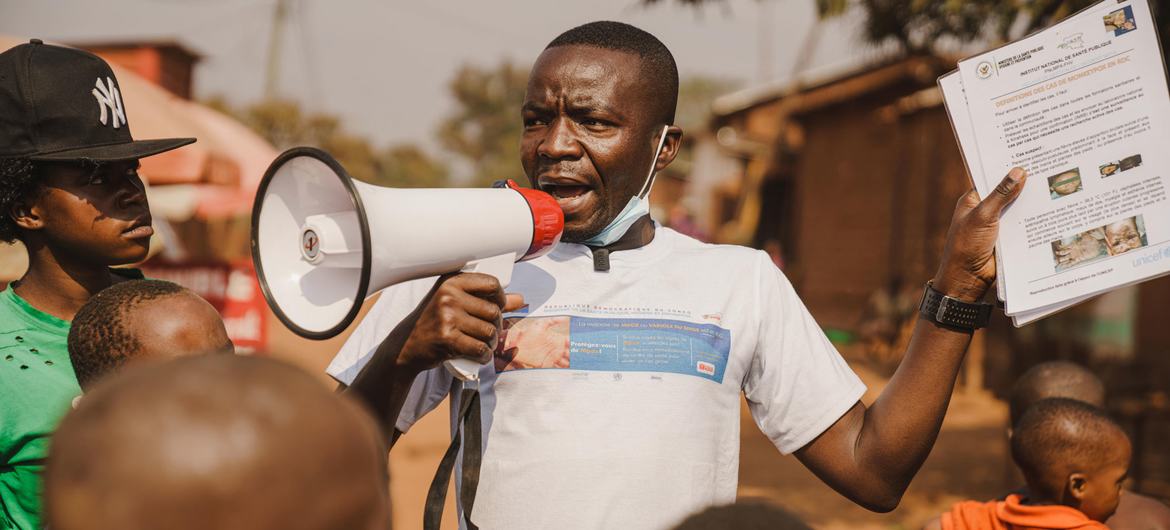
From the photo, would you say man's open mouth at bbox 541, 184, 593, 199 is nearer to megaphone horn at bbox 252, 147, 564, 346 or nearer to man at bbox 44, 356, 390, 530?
megaphone horn at bbox 252, 147, 564, 346

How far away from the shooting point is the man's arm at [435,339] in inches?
61.7

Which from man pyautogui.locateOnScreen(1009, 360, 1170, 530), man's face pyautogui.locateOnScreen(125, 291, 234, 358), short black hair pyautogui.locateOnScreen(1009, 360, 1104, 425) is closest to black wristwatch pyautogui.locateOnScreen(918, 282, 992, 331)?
man's face pyautogui.locateOnScreen(125, 291, 234, 358)


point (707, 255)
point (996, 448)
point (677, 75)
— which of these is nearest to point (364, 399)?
point (707, 255)

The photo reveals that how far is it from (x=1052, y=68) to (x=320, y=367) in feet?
22.7

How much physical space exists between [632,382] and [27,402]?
118 cm

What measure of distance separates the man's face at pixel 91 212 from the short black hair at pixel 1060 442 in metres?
2.62

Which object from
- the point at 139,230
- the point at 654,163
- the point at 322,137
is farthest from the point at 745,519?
the point at 322,137

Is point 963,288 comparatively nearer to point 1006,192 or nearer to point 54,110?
point 1006,192

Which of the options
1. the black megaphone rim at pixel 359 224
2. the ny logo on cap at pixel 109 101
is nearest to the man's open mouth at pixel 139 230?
the ny logo on cap at pixel 109 101

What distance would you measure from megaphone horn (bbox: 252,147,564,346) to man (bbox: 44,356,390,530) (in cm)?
73

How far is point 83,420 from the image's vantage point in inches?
30.2

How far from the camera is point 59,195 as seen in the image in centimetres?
197

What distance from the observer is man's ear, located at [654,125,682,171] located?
6.79 feet

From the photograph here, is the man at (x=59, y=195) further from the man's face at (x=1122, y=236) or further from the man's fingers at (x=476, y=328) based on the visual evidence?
the man's face at (x=1122, y=236)
